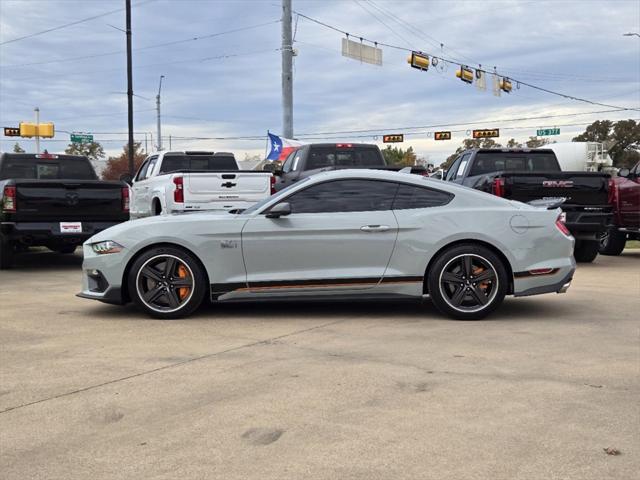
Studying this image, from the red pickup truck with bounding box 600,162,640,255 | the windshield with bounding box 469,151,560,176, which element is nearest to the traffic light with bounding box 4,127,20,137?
the windshield with bounding box 469,151,560,176

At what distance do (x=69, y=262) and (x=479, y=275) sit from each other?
27.9 ft

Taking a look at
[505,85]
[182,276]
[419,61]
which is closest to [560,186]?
[182,276]

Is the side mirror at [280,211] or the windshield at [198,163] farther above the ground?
the windshield at [198,163]

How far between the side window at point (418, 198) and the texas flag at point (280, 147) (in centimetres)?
1886

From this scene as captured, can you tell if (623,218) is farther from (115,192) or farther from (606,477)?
(606,477)

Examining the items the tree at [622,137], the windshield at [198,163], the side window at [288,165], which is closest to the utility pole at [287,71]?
the side window at [288,165]

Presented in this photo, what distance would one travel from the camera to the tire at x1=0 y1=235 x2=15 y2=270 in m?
11.0

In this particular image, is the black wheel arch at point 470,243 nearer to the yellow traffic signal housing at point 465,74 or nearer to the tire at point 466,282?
the tire at point 466,282

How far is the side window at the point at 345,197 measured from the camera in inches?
268

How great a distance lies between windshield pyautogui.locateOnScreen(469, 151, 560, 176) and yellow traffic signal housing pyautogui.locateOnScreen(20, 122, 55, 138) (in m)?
33.5

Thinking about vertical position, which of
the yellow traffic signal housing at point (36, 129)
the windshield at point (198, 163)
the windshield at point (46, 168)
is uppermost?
the yellow traffic signal housing at point (36, 129)

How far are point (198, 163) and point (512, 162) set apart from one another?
6.85 m

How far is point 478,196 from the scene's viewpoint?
6.88m

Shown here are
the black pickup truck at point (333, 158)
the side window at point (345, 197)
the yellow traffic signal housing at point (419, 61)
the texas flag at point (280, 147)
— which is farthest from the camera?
the yellow traffic signal housing at point (419, 61)
